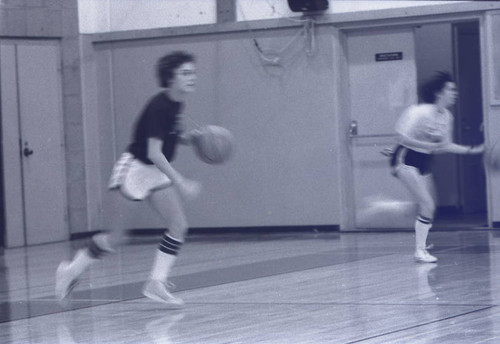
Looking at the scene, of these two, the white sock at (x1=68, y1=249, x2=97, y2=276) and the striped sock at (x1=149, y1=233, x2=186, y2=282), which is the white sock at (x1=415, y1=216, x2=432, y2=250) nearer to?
the striped sock at (x1=149, y1=233, x2=186, y2=282)

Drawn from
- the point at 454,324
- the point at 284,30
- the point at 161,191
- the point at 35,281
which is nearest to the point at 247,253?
the point at 35,281

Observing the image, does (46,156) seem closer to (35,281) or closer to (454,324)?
(35,281)

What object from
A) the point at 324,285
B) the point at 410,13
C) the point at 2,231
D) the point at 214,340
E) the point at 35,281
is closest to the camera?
the point at 214,340

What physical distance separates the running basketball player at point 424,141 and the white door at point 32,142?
6.83 metres

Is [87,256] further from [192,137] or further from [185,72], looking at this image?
[185,72]

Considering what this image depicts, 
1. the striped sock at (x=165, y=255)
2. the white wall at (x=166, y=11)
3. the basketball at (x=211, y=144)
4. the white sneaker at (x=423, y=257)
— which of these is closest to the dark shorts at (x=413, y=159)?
the white sneaker at (x=423, y=257)

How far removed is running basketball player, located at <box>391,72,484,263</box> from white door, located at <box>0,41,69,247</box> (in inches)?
269

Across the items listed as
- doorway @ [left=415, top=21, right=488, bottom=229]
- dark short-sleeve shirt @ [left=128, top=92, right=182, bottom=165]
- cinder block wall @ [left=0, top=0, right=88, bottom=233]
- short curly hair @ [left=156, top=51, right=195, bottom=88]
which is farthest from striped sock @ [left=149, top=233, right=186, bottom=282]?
doorway @ [left=415, top=21, right=488, bottom=229]

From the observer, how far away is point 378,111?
618 inches

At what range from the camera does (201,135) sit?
357 inches

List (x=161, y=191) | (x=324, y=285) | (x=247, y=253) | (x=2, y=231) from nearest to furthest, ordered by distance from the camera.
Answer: (x=161, y=191) → (x=324, y=285) → (x=247, y=253) → (x=2, y=231)

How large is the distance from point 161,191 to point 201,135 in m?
0.68

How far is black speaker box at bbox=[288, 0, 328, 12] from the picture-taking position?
15.7m

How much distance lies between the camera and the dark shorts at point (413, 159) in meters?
11.3
